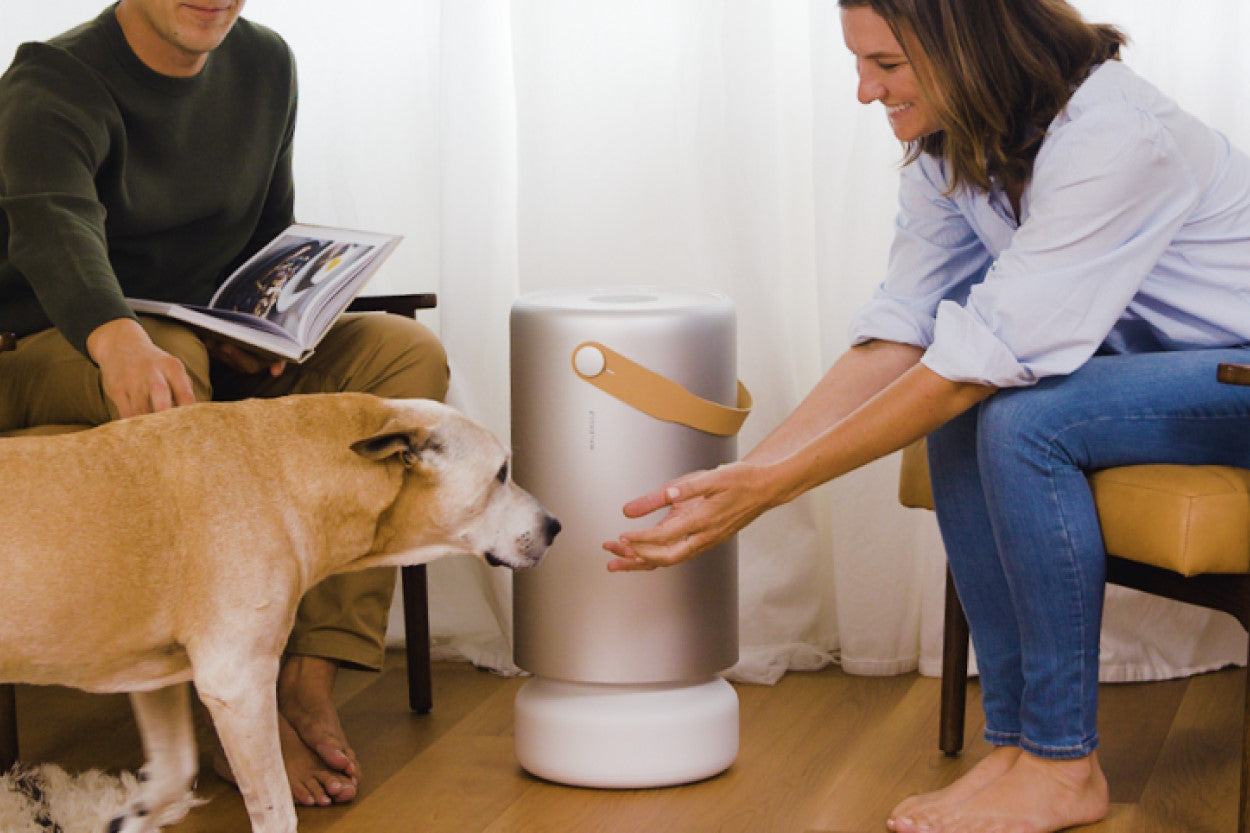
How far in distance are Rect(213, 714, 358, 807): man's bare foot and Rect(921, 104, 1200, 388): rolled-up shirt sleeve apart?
839mm

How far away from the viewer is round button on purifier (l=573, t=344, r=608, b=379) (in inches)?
64.7

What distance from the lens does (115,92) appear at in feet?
5.81

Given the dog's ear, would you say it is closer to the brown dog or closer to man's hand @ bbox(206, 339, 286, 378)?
the brown dog

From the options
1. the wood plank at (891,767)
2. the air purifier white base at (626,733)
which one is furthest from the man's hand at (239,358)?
the wood plank at (891,767)

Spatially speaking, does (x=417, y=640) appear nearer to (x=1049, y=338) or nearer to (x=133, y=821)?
(x=133, y=821)

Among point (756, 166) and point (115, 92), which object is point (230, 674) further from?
point (756, 166)

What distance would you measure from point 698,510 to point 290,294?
1.77 feet

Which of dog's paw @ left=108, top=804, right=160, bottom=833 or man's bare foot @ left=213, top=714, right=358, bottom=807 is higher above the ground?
dog's paw @ left=108, top=804, right=160, bottom=833

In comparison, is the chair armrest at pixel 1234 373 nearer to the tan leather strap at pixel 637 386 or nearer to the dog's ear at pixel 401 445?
the tan leather strap at pixel 637 386

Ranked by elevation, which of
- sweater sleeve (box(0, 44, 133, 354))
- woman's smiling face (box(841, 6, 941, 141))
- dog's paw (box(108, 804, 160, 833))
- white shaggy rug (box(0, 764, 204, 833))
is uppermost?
woman's smiling face (box(841, 6, 941, 141))

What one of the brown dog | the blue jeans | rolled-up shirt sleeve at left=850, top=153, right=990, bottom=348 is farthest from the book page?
the blue jeans

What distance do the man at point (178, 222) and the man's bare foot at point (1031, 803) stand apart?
27.5 inches

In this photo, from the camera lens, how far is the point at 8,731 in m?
1.76

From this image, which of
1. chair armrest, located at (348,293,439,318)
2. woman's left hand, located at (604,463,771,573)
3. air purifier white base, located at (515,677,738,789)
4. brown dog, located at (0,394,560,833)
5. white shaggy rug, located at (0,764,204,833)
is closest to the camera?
brown dog, located at (0,394,560,833)
